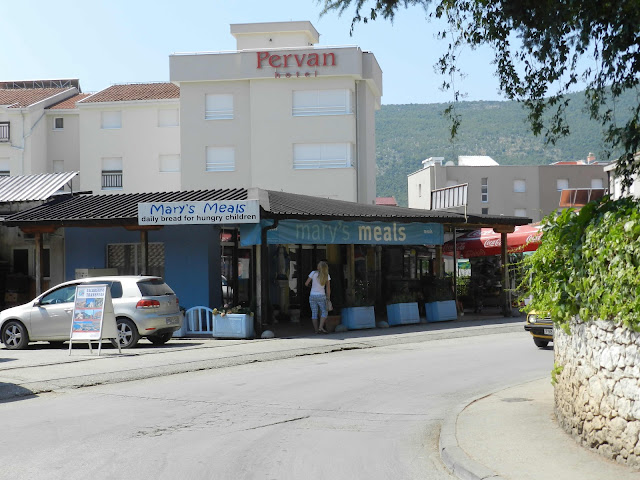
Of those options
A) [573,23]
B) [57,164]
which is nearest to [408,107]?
[57,164]

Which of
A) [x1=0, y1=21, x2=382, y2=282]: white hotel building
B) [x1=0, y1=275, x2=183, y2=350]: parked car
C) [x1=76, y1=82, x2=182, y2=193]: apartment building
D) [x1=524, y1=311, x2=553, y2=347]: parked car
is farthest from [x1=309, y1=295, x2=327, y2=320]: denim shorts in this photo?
[x1=76, y1=82, x2=182, y2=193]: apartment building

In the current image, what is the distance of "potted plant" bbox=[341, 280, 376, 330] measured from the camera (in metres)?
23.2

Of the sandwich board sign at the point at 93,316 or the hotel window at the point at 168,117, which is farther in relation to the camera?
the hotel window at the point at 168,117

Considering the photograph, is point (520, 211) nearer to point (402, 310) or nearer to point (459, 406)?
point (402, 310)

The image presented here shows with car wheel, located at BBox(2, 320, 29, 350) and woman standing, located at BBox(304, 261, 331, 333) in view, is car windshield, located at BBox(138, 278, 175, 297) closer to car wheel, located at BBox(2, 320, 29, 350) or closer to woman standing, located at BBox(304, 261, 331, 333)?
car wheel, located at BBox(2, 320, 29, 350)

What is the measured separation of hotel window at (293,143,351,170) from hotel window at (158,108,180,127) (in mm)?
10109

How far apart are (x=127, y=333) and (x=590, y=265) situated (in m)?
13.4

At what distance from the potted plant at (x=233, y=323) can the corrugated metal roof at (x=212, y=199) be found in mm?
2532

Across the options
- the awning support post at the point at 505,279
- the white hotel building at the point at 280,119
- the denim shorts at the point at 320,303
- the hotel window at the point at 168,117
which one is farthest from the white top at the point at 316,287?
the hotel window at the point at 168,117

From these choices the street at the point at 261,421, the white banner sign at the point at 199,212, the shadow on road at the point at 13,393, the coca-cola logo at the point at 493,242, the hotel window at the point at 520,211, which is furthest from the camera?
the hotel window at the point at 520,211

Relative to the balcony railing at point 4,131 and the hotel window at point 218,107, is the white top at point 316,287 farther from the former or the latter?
the balcony railing at point 4,131

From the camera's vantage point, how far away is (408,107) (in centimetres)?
18288

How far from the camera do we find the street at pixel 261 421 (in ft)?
25.5

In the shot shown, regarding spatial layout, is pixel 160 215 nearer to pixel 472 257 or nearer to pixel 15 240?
pixel 15 240
